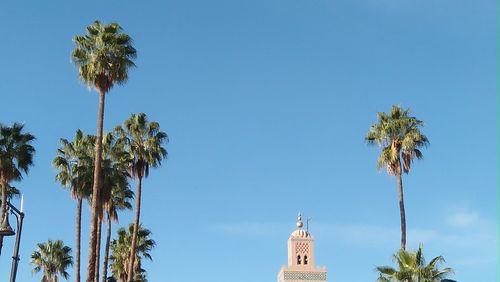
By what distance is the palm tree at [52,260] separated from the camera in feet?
186

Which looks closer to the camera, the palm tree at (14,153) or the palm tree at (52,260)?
the palm tree at (14,153)

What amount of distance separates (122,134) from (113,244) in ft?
38.0

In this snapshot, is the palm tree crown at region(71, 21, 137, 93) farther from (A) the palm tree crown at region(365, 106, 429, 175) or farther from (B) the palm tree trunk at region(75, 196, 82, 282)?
(A) the palm tree crown at region(365, 106, 429, 175)

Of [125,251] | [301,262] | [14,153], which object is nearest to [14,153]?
[14,153]

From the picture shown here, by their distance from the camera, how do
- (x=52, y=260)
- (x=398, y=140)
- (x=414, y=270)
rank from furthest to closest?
(x=52, y=260), (x=398, y=140), (x=414, y=270)

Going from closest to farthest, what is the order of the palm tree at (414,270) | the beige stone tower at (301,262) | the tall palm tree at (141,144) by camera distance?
the palm tree at (414,270) → the tall palm tree at (141,144) → the beige stone tower at (301,262)

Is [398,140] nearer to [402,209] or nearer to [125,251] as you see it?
[402,209]

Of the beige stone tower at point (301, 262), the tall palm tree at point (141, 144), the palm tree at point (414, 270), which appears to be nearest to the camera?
the palm tree at point (414, 270)

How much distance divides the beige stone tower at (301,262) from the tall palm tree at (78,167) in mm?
28650

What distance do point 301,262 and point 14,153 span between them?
108ft

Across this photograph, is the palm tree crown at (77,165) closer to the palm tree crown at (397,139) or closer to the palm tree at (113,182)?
the palm tree at (113,182)

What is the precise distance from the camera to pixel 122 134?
1738 inches

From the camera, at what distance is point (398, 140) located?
40750 millimetres

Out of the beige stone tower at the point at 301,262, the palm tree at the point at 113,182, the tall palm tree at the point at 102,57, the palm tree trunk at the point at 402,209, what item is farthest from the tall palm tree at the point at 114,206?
the beige stone tower at the point at 301,262
